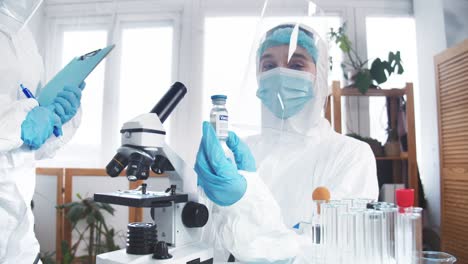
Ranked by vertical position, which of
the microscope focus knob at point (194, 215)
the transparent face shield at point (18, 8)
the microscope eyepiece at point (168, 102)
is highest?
the transparent face shield at point (18, 8)

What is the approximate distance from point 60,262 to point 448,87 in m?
2.65

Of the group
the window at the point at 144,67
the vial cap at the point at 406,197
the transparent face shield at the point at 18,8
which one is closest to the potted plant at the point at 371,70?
the window at the point at 144,67

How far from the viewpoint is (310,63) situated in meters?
1.04

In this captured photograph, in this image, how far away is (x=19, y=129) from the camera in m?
0.77

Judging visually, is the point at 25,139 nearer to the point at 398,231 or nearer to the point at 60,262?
the point at 398,231

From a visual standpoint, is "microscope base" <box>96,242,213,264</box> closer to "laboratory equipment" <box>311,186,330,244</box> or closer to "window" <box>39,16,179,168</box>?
"laboratory equipment" <box>311,186,330,244</box>

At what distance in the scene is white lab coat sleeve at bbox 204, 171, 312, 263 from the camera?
77 cm

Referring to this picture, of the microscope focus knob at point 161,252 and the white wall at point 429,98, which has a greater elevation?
the white wall at point 429,98

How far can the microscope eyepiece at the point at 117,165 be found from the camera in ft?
2.19

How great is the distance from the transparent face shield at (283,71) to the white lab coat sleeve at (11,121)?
1.75 ft

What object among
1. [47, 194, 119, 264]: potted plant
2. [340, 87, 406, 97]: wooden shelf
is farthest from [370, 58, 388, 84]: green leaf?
[47, 194, 119, 264]: potted plant

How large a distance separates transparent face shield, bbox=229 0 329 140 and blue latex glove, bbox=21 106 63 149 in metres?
0.48

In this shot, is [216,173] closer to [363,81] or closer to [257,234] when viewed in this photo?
[257,234]

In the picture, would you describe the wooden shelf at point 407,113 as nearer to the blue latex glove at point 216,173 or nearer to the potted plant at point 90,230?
the blue latex glove at point 216,173
